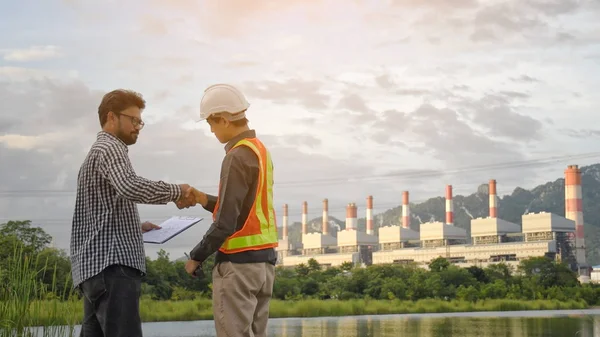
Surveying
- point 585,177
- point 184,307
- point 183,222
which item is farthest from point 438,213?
point 183,222

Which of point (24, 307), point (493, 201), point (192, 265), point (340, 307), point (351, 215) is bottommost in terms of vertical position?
point (340, 307)

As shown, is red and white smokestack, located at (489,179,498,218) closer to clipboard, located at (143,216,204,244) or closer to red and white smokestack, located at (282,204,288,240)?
red and white smokestack, located at (282,204,288,240)

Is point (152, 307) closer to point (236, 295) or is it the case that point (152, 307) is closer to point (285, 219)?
point (236, 295)

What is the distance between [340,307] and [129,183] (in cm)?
1694

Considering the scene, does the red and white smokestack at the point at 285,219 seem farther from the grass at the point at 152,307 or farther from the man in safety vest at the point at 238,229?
the man in safety vest at the point at 238,229

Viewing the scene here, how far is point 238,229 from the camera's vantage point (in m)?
2.56

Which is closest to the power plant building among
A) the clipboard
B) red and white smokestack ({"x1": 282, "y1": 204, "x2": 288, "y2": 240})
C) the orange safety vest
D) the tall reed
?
red and white smokestack ({"x1": 282, "y1": 204, "x2": 288, "y2": 240})

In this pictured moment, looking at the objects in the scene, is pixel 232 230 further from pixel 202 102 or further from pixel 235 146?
pixel 202 102


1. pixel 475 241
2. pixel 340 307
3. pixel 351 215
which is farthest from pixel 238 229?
pixel 351 215

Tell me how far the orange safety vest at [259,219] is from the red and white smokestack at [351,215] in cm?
7183

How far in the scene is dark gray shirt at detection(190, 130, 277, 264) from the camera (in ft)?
8.18

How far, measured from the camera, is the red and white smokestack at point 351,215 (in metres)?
74.7

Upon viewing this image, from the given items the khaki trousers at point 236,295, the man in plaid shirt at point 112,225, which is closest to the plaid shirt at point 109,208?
the man in plaid shirt at point 112,225

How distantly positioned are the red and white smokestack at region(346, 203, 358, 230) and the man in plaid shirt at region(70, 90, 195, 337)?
71.8m
